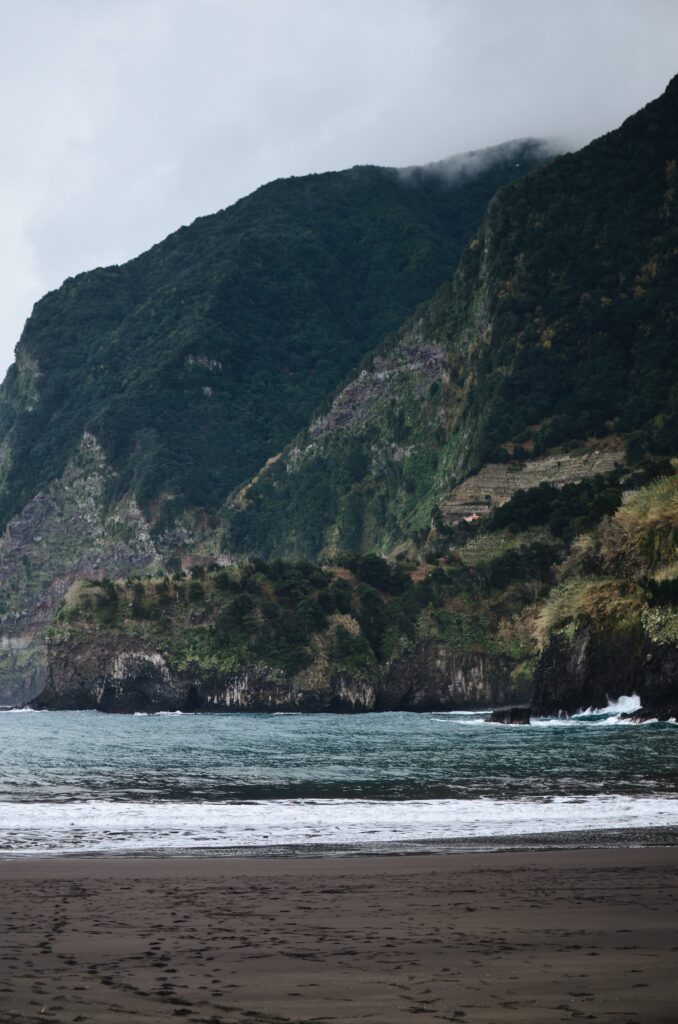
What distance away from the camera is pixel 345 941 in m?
13.3

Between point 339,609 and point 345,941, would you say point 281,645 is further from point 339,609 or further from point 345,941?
point 345,941

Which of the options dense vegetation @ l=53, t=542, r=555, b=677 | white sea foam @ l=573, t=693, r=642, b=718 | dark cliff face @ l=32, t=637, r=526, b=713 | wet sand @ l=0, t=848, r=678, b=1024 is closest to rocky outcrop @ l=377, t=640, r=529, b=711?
dark cliff face @ l=32, t=637, r=526, b=713

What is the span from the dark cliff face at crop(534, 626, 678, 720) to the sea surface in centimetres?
1618

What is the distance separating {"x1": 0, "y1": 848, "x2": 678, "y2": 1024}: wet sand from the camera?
34.4ft

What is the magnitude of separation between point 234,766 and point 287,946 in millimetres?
33253

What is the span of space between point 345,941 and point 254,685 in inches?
5542

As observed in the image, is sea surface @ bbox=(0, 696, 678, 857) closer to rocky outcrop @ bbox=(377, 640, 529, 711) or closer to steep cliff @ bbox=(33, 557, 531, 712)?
rocky outcrop @ bbox=(377, 640, 529, 711)

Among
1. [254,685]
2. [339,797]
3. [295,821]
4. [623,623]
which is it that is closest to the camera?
[295,821]

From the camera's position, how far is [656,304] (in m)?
197

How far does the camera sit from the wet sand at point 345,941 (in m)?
10.5

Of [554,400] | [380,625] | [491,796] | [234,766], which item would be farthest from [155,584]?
[491,796]

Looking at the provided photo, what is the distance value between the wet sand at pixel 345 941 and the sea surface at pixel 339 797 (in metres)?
4.13

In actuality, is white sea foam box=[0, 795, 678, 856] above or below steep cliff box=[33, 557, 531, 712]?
below

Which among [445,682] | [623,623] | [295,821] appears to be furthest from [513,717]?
[295,821]
